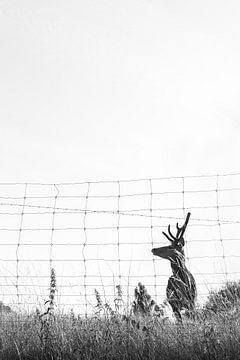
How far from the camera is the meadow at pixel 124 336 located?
5223mm

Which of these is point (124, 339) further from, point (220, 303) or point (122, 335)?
point (220, 303)

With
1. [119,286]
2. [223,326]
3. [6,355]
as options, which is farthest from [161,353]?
[6,355]

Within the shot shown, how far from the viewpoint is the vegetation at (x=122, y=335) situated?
206 inches

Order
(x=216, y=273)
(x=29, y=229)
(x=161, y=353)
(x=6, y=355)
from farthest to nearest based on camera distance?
(x=29, y=229), (x=216, y=273), (x=6, y=355), (x=161, y=353)

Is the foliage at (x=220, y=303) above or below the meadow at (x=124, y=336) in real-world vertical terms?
above

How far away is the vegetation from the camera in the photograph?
522 cm

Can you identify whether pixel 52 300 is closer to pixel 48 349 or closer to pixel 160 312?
pixel 48 349

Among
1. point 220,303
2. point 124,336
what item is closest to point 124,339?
point 124,336

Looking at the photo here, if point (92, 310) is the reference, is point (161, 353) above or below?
below

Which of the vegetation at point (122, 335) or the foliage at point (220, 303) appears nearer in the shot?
the vegetation at point (122, 335)

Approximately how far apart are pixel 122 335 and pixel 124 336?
26mm

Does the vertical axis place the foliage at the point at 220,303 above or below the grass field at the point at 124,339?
above

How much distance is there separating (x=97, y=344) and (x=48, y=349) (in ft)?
1.64

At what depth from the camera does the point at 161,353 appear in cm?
532
